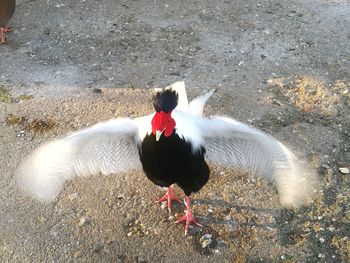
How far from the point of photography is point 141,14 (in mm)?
5418

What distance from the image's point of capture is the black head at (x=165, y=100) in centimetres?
251

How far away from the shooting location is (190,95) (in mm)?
4336

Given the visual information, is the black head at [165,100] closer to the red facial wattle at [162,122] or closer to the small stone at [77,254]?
the red facial wattle at [162,122]

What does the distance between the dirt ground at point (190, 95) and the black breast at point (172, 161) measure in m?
0.52

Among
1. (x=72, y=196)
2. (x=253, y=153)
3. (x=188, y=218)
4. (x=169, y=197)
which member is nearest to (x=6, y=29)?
(x=72, y=196)

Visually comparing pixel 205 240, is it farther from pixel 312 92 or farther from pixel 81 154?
pixel 312 92

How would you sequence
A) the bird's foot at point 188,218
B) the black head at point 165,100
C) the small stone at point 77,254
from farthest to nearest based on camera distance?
1. the bird's foot at point 188,218
2. the small stone at point 77,254
3. the black head at point 165,100

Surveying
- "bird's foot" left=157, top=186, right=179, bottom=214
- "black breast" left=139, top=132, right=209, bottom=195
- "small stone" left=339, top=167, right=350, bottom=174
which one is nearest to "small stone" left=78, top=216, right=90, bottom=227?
"bird's foot" left=157, top=186, right=179, bottom=214

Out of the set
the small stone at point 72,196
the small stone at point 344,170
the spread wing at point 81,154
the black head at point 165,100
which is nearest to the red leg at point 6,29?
the small stone at point 72,196

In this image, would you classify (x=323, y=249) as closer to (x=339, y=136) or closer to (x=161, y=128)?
(x=339, y=136)

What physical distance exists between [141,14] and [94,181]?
2.49 m

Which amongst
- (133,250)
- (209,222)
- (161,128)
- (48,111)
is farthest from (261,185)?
(48,111)

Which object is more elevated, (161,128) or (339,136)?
(161,128)

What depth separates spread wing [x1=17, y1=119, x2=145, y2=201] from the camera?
9.34ft
